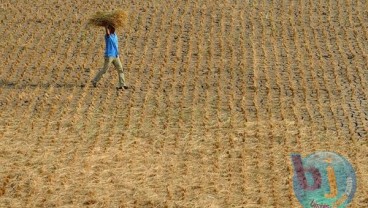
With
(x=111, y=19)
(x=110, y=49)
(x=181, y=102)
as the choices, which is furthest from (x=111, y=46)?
(x=181, y=102)

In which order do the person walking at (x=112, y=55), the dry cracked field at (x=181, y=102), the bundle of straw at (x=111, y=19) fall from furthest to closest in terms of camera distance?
1. the bundle of straw at (x=111, y=19)
2. the person walking at (x=112, y=55)
3. the dry cracked field at (x=181, y=102)

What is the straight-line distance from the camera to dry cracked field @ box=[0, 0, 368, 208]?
392 inches

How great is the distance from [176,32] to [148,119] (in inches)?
187

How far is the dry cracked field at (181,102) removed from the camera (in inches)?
392

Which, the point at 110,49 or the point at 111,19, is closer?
the point at 110,49

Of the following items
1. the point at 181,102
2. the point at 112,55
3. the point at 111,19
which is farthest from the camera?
the point at 111,19

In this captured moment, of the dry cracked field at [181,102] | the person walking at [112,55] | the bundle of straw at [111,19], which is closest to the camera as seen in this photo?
the dry cracked field at [181,102]

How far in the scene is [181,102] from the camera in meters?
13.0

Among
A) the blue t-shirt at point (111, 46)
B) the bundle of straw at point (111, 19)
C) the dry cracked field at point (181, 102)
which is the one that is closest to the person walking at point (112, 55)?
the blue t-shirt at point (111, 46)

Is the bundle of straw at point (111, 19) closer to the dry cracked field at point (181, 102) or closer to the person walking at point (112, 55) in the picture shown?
the person walking at point (112, 55)

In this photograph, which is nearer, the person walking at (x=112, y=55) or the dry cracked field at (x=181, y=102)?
the dry cracked field at (x=181, y=102)

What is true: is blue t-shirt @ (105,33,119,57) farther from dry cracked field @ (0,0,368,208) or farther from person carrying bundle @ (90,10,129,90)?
dry cracked field @ (0,0,368,208)

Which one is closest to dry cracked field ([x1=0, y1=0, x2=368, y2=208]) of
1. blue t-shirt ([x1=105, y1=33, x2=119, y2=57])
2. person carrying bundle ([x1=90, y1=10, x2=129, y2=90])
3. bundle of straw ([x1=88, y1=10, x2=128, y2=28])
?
person carrying bundle ([x1=90, y1=10, x2=129, y2=90])

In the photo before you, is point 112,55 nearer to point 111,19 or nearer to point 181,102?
point 111,19
